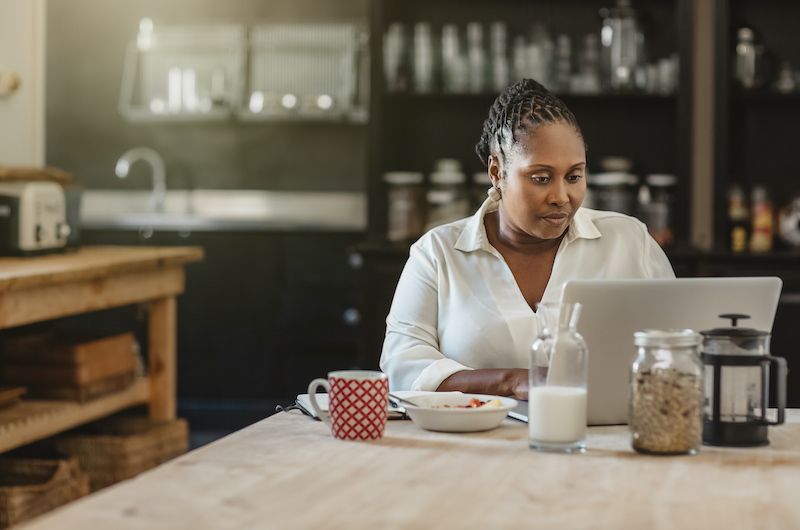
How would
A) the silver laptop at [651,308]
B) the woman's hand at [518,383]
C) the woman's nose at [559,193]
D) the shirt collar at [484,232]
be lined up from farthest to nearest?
the shirt collar at [484,232]
the woman's nose at [559,193]
the woman's hand at [518,383]
the silver laptop at [651,308]

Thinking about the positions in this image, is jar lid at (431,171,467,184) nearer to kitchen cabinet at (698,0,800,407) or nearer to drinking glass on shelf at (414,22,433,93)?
drinking glass on shelf at (414,22,433,93)

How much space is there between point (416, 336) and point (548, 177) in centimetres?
40

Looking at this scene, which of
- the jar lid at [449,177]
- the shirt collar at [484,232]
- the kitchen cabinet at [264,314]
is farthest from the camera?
the kitchen cabinet at [264,314]

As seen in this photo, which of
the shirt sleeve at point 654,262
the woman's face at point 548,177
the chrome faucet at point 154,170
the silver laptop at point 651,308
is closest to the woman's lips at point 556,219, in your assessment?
the woman's face at point 548,177

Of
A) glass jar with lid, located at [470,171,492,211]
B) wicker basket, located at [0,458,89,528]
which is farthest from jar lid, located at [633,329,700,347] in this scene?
glass jar with lid, located at [470,171,492,211]

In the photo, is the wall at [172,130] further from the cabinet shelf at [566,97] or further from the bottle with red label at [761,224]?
the bottle with red label at [761,224]

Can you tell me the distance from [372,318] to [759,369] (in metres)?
2.38

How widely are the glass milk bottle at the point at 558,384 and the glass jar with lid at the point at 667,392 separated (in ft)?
0.23

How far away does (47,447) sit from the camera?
2777mm

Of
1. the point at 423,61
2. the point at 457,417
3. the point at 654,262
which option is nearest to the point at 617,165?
the point at 423,61

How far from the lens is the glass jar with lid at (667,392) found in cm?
101

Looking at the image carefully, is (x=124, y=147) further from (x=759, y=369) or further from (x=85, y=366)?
(x=759, y=369)

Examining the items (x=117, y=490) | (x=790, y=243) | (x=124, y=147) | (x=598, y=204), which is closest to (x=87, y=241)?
(x=124, y=147)

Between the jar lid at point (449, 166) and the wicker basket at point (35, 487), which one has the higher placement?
the jar lid at point (449, 166)
